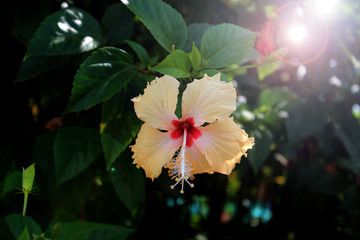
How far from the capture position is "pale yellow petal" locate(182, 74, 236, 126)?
76 cm

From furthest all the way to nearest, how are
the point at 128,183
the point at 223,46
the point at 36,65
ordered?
the point at 128,183 → the point at 36,65 → the point at 223,46

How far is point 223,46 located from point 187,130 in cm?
23

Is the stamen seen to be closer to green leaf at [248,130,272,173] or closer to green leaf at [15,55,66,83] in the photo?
green leaf at [15,55,66,83]

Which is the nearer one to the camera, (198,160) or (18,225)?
(198,160)

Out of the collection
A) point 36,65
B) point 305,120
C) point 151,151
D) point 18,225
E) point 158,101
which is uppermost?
point 158,101

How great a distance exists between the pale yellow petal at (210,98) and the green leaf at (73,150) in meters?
0.56

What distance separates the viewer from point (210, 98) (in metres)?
0.77

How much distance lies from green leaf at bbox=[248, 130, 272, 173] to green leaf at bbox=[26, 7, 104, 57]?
0.81 metres

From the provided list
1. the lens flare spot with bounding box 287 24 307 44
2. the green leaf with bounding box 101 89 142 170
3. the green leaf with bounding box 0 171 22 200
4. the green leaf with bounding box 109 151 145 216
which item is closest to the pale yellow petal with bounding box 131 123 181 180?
the green leaf with bounding box 101 89 142 170

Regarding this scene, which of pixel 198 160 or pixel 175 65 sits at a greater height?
pixel 175 65

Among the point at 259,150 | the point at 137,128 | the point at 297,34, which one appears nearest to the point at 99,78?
the point at 137,128

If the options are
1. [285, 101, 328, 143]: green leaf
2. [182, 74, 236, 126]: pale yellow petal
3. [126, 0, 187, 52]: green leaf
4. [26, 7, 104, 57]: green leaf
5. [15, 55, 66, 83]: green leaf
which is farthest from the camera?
[285, 101, 328, 143]: green leaf

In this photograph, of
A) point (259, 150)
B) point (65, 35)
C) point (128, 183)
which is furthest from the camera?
point (259, 150)

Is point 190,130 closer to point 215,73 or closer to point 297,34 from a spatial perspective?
point 215,73
